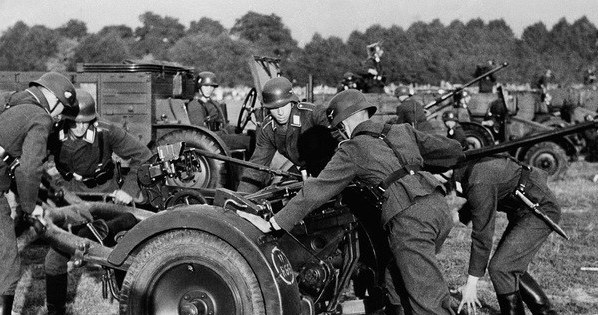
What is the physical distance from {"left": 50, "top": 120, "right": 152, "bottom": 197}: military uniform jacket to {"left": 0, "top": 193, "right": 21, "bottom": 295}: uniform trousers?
3.57ft

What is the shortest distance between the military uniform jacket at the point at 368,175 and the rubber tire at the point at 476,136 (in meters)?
10.6

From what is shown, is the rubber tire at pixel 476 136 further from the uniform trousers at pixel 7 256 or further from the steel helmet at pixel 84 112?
the uniform trousers at pixel 7 256

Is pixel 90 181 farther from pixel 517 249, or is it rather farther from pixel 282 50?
pixel 282 50

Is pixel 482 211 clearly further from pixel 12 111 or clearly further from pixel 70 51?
pixel 70 51

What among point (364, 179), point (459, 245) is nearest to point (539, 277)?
point (459, 245)

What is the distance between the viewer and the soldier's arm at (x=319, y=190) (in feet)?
13.7

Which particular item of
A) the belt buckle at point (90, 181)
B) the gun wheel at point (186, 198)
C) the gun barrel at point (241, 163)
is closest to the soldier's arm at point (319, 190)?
the gun wheel at point (186, 198)

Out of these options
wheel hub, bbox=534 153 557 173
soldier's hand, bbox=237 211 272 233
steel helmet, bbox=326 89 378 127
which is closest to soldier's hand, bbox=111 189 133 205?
soldier's hand, bbox=237 211 272 233

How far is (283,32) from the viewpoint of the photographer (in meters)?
62.9

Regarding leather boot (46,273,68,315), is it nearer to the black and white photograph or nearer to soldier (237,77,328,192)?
the black and white photograph

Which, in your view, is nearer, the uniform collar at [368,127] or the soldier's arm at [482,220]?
the uniform collar at [368,127]

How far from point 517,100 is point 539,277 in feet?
36.7

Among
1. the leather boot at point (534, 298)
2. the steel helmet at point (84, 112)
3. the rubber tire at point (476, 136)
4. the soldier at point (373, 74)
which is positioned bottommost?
the leather boot at point (534, 298)

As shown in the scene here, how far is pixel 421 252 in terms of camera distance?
4238mm
